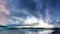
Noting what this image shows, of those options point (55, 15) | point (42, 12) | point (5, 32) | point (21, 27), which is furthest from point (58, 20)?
point (5, 32)

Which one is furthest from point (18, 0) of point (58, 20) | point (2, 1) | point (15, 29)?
point (58, 20)

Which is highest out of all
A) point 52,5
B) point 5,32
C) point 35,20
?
point 52,5

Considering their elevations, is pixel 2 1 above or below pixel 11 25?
above

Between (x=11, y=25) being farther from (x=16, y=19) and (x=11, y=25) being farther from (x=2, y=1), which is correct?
(x=2, y=1)

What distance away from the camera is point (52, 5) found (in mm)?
1959

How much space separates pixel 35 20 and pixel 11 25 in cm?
24

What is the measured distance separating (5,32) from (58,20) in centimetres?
54

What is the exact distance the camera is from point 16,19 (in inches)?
76.8

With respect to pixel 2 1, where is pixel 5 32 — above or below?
below

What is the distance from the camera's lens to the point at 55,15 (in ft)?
6.39

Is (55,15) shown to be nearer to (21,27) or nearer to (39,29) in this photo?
(39,29)

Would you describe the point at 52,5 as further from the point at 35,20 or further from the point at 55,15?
the point at 35,20

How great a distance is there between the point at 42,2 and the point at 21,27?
0.33 metres

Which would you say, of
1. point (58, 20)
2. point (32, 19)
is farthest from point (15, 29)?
point (58, 20)
